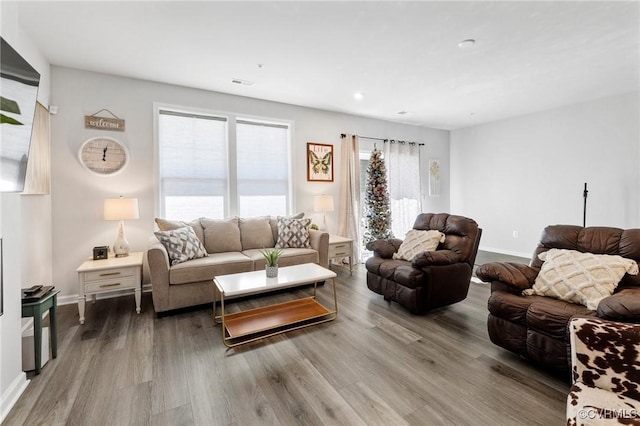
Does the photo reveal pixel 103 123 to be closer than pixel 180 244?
No

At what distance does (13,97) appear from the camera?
1621 millimetres

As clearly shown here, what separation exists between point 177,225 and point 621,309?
4.03m

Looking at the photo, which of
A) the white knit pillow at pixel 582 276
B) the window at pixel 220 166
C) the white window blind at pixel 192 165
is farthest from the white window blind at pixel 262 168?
the white knit pillow at pixel 582 276

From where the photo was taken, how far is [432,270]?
117 inches

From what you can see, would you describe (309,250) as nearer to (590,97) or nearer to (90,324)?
(90,324)

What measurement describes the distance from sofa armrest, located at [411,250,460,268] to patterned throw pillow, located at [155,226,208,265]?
8.06 ft

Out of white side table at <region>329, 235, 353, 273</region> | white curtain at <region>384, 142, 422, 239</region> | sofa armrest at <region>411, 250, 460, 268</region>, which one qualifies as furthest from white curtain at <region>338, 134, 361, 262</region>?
sofa armrest at <region>411, 250, 460, 268</region>

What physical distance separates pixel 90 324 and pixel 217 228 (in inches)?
63.9

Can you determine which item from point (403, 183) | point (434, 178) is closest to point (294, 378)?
point (403, 183)

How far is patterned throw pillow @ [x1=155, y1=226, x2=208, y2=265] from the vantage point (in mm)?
3197

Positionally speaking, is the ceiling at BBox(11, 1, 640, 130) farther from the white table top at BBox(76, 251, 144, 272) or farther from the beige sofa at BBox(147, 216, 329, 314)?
the white table top at BBox(76, 251, 144, 272)

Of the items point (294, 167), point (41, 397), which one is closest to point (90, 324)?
point (41, 397)

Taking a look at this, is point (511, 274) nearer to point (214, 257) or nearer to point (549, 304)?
point (549, 304)

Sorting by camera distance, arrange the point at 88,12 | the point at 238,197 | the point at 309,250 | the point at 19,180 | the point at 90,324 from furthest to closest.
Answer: the point at 238,197 → the point at 309,250 → the point at 90,324 → the point at 88,12 → the point at 19,180
